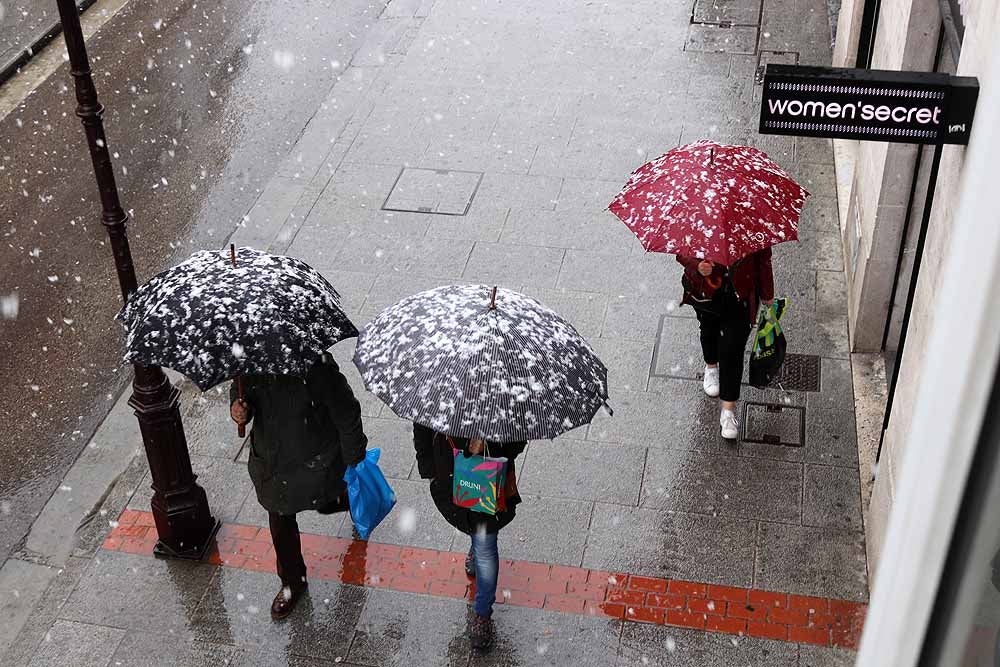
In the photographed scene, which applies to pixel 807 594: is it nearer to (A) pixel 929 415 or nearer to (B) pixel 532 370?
(B) pixel 532 370

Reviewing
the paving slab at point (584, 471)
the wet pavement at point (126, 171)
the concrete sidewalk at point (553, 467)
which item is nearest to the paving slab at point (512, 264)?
the concrete sidewalk at point (553, 467)

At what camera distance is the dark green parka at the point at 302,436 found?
5617 millimetres

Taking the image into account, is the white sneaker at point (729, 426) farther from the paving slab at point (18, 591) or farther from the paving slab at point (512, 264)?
the paving slab at point (18, 591)

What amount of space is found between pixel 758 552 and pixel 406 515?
212 centimetres

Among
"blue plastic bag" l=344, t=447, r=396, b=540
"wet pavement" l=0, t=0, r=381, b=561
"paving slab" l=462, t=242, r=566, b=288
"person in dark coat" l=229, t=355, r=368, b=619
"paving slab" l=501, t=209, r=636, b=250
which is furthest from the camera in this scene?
"paving slab" l=501, t=209, r=636, b=250

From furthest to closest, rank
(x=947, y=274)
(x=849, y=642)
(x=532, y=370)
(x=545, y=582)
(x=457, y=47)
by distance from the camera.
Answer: (x=457, y=47) → (x=545, y=582) → (x=849, y=642) → (x=532, y=370) → (x=947, y=274)

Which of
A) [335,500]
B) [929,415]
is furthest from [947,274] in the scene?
[335,500]

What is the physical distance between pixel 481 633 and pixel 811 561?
1972 millimetres

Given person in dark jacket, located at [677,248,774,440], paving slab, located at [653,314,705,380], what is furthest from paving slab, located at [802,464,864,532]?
paving slab, located at [653,314,705,380]

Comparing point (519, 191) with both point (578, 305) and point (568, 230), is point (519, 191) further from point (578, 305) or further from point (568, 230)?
point (578, 305)

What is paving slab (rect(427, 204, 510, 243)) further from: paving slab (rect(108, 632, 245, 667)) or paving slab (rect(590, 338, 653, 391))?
paving slab (rect(108, 632, 245, 667))

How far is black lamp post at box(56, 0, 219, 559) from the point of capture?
6.02 metres

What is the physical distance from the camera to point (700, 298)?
7.09 m

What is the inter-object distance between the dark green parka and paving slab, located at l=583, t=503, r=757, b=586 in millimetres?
1708
